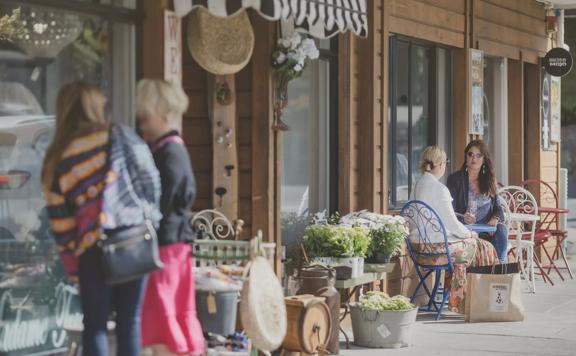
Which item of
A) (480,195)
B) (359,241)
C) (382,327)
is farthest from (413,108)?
(382,327)

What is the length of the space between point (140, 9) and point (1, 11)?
97 cm

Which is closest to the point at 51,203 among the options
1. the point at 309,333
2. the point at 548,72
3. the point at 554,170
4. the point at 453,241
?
the point at 309,333

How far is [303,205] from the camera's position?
386 inches

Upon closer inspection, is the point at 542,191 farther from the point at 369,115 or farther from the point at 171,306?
the point at 171,306

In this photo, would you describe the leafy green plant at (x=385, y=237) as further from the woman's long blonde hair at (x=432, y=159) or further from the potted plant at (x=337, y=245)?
the woman's long blonde hair at (x=432, y=159)

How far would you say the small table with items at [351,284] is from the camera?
343 inches

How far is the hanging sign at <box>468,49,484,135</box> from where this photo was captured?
42.2 ft

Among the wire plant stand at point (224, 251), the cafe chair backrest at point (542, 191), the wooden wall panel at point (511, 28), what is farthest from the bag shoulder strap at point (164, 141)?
the cafe chair backrest at point (542, 191)

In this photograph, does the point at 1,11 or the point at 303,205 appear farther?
the point at 303,205

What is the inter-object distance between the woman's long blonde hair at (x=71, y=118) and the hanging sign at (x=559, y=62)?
1064 centimetres

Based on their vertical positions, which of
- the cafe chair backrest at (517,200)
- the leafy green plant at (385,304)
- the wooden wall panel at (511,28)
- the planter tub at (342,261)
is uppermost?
the wooden wall panel at (511,28)

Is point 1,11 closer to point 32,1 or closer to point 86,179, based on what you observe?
point 32,1

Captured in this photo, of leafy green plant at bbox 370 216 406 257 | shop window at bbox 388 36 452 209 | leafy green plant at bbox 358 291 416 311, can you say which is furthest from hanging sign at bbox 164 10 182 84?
shop window at bbox 388 36 452 209

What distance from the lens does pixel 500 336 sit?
9492 millimetres
